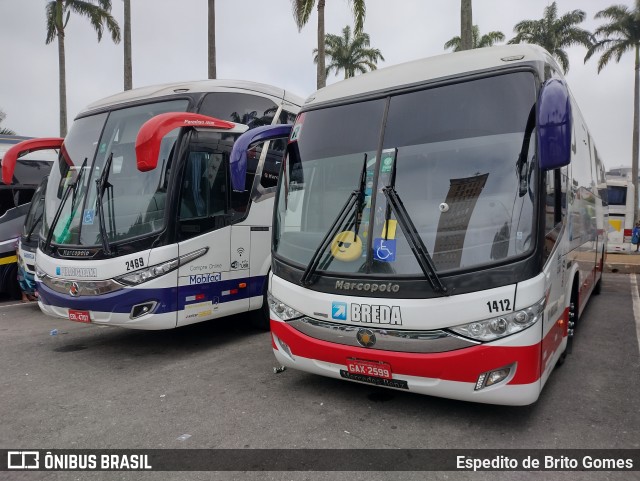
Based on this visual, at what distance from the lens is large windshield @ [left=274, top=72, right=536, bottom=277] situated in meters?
3.72

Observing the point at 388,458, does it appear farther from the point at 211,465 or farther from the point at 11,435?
the point at 11,435

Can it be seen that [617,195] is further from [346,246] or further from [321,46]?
[346,246]

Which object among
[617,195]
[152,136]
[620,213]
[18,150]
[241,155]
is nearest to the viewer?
[152,136]

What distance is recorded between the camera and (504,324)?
3.55m

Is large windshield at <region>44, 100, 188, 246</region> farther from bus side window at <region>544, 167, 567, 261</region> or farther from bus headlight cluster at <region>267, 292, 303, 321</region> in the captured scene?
bus side window at <region>544, 167, 567, 261</region>

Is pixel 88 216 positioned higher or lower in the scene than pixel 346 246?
higher

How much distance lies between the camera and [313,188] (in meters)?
4.61

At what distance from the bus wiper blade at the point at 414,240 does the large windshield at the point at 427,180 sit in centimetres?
2

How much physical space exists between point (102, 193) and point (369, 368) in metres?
3.74

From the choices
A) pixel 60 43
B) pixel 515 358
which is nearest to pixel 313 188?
pixel 515 358

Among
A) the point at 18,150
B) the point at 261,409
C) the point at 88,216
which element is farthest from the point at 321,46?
the point at 261,409

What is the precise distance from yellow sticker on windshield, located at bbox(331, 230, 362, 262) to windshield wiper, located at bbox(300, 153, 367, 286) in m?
0.04

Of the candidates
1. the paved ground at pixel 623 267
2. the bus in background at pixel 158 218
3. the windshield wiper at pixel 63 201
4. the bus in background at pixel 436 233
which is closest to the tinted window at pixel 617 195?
the paved ground at pixel 623 267

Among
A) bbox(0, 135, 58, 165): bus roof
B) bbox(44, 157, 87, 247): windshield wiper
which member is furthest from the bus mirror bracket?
bbox(0, 135, 58, 165): bus roof
